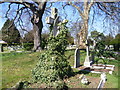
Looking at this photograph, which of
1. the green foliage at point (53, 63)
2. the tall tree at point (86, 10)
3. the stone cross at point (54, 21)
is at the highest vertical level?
the tall tree at point (86, 10)

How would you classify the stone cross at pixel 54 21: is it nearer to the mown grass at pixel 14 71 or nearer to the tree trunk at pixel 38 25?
the mown grass at pixel 14 71

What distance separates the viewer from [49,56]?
16.7ft

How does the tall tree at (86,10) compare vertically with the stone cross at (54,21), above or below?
above

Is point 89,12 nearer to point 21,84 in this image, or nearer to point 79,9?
point 79,9

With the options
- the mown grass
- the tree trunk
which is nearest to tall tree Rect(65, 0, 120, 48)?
the tree trunk

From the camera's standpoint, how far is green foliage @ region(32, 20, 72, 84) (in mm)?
4742

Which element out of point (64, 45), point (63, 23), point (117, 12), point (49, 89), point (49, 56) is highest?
point (117, 12)

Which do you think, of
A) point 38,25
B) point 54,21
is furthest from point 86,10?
point 54,21

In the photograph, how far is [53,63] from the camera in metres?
4.90

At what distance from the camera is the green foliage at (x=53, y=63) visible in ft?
15.6

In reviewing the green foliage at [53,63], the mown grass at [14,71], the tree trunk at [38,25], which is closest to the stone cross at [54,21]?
the green foliage at [53,63]

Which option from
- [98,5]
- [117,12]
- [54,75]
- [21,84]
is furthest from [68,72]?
[98,5]

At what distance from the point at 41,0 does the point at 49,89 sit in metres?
13.1

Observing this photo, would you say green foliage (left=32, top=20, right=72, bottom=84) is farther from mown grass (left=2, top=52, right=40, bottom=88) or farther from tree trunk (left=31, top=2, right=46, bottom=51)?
tree trunk (left=31, top=2, right=46, bottom=51)
